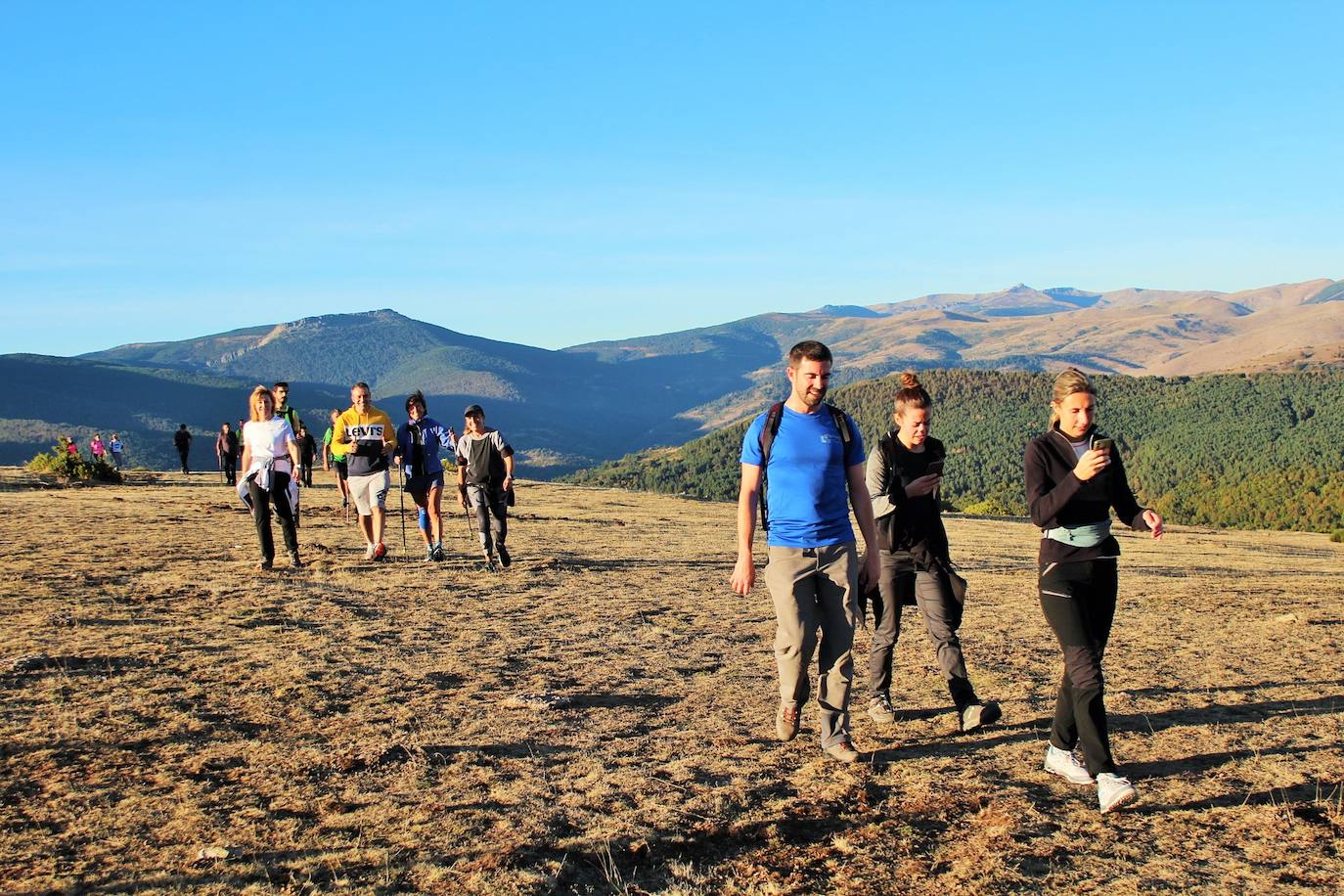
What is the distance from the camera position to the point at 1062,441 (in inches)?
219

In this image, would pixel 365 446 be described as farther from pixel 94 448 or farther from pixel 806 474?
pixel 94 448

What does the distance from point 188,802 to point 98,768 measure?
764mm

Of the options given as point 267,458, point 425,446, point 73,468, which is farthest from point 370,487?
point 73,468

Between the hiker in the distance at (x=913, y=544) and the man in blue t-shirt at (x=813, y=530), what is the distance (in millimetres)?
685

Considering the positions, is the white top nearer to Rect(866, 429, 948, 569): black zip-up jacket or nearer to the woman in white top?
the woman in white top

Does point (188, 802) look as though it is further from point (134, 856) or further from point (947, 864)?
point (947, 864)

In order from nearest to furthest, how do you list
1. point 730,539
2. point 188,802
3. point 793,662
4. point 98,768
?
point 188,802
point 98,768
point 793,662
point 730,539

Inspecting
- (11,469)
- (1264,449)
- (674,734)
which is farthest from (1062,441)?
(1264,449)

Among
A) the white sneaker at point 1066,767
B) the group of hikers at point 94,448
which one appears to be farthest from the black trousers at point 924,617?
the group of hikers at point 94,448

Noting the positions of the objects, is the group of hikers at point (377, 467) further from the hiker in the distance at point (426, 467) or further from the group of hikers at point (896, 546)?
the group of hikers at point (896, 546)

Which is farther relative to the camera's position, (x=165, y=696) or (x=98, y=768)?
(x=165, y=696)

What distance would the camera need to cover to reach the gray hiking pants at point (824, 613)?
5.92 meters

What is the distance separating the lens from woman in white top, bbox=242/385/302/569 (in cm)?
1149

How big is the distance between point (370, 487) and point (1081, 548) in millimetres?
9367
